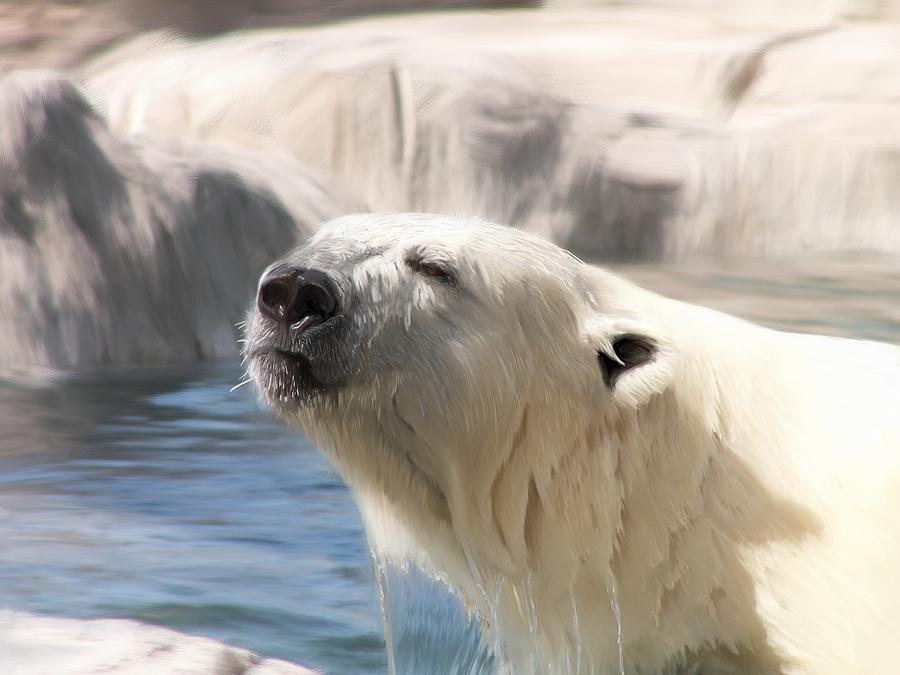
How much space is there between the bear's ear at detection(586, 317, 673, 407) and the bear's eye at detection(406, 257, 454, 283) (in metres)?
0.26

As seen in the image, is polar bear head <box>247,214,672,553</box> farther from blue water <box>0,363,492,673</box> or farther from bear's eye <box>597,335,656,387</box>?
blue water <box>0,363,492,673</box>

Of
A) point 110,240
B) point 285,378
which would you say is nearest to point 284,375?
point 285,378

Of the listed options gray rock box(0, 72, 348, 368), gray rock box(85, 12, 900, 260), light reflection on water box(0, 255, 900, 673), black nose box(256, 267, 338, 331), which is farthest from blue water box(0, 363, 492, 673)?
gray rock box(85, 12, 900, 260)

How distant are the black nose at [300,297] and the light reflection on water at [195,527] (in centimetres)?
63

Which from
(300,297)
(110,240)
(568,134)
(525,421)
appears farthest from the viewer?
(568,134)

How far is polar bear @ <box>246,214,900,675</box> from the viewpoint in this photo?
85.4 inches

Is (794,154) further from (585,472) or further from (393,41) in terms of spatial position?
(585,472)

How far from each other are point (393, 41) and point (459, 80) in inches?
40.0

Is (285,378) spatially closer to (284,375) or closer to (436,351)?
(284,375)

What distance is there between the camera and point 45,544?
12.0ft

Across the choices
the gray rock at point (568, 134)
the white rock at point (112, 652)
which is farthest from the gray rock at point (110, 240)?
the white rock at point (112, 652)

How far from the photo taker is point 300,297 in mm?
2098

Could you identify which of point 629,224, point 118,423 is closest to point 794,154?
point 629,224

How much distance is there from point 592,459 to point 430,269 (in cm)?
41
